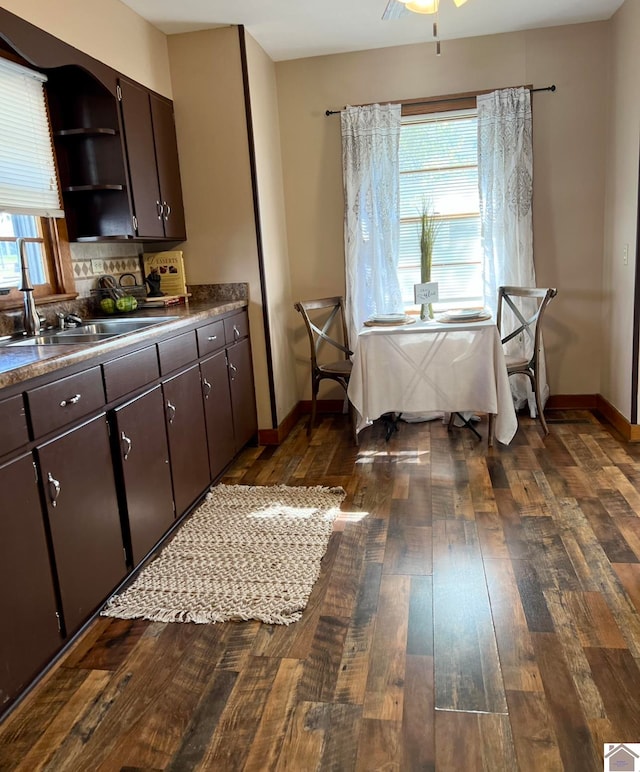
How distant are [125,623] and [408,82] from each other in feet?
12.2

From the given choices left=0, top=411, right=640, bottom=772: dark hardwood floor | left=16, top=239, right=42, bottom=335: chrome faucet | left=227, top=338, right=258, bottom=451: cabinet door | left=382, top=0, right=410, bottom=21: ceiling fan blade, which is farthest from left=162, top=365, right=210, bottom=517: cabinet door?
left=382, top=0, right=410, bottom=21: ceiling fan blade

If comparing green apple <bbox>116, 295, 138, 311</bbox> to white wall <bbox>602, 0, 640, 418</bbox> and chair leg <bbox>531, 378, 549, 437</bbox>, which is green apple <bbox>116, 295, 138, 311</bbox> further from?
white wall <bbox>602, 0, 640, 418</bbox>

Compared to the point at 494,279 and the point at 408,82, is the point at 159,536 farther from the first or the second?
the point at 408,82

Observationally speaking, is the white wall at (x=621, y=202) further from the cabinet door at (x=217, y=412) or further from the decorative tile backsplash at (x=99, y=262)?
the decorative tile backsplash at (x=99, y=262)

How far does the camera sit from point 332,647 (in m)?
1.95

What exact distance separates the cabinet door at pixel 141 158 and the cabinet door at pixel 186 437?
0.93 meters

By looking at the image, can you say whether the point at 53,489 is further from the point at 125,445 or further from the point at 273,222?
the point at 273,222

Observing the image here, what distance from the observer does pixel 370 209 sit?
167 inches

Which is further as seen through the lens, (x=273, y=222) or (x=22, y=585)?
(x=273, y=222)

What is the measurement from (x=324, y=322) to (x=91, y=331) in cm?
200

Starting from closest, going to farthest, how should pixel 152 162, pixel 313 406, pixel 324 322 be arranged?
pixel 152 162 < pixel 313 406 < pixel 324 322

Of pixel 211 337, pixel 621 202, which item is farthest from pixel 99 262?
pixel 621 202

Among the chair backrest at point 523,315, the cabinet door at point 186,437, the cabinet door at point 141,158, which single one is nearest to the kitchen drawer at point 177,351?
the cabinet door at point 186,437

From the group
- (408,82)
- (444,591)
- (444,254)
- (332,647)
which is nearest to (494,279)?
(444,254)
